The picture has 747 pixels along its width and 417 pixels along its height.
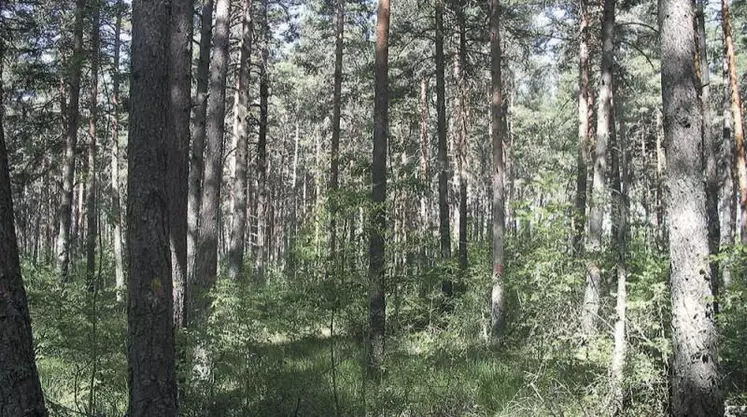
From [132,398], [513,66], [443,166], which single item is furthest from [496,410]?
[513,66]

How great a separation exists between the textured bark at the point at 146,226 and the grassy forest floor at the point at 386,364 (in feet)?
4.63

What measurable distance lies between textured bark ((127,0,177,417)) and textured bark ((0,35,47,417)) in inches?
26.1

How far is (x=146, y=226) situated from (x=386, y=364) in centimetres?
577

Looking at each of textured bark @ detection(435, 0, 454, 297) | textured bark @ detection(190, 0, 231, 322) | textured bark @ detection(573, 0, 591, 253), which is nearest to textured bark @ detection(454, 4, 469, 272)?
textured bark @ detection(435, 0, 454, 297)

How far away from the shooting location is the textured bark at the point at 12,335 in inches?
144

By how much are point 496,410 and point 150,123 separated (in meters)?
5.70

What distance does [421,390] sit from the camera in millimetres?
7781

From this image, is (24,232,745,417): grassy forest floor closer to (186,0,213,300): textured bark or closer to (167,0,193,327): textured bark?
(167,0,193,327): textured bark

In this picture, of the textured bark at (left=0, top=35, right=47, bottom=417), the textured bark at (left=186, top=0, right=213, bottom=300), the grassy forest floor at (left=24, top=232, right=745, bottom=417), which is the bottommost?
the grassy forest floor at (left=24, top=232, right=745, bottom=417)

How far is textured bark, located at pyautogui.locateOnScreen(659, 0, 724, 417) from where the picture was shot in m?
5.52

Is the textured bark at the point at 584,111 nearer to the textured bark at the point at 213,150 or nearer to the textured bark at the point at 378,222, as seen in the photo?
the textured bark at the point at 378,222

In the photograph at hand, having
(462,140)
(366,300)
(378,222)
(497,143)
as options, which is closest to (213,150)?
(378,222)

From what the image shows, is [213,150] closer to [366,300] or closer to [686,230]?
[366,300]

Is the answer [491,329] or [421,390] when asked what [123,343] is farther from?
[491,329]
